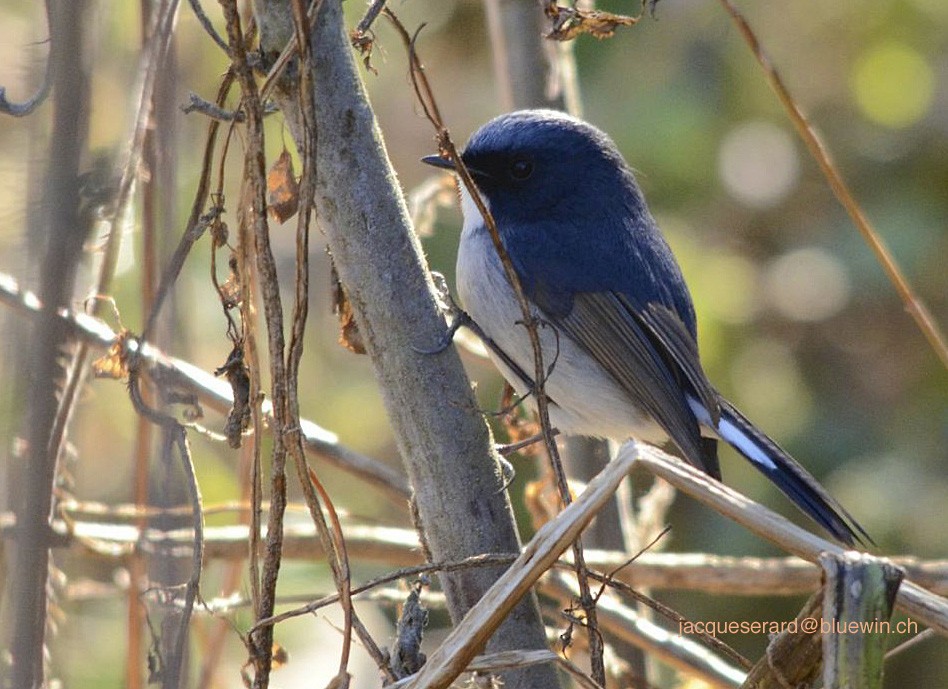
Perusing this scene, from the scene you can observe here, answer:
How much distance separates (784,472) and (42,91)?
2.40m

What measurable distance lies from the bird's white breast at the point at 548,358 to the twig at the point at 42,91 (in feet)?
4.96

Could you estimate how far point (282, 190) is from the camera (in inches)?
82.4

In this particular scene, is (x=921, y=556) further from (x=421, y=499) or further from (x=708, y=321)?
(x=421, y=499)

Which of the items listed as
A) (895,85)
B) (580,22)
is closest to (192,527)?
(580,22)

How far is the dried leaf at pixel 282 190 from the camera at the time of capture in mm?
2082

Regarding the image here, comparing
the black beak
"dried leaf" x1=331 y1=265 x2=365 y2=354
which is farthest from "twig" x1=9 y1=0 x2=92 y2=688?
the black beak

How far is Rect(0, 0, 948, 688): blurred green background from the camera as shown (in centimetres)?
461

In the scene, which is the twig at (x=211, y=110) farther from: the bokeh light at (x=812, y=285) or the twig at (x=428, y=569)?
the bokeh light at (x=812, y=285)

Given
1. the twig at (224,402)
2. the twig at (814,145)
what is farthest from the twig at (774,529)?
the twig at (814,145)

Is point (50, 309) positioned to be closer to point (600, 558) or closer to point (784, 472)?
point (600, 558)

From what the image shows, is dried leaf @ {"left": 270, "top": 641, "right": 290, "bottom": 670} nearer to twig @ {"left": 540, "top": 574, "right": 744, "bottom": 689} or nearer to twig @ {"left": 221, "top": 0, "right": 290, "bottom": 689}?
twig @ {"left": 221, "top": 0, "right": 290, "bottom": 689}

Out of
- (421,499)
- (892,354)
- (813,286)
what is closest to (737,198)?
(813,286)

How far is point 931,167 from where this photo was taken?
534 centimetres

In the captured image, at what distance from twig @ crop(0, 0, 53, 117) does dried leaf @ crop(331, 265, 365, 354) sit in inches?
25.6
